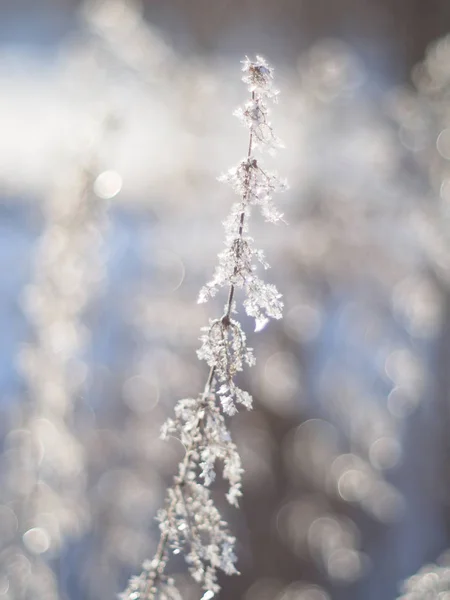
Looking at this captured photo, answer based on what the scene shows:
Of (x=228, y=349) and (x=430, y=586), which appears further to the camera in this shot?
(x=430, y=586)

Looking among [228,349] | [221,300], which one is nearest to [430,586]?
[228,349]

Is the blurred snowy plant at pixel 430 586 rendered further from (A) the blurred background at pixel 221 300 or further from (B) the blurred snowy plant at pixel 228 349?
(A) the blurred background at pixel 221 300

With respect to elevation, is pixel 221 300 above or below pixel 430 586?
above

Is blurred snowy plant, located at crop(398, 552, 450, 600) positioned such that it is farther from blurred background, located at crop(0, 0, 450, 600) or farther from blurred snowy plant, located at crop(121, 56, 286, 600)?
blurred background, located at crop(0, 0, 450, 600)

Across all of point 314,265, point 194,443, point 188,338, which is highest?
point 314,265

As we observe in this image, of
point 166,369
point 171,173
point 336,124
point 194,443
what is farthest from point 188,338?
point 194,443

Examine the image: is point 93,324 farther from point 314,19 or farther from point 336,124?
point 314,19

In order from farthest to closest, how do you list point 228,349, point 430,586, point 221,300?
1. point 221,300
2. point 430,586
3. point 228,349

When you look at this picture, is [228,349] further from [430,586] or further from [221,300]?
[221,300]
